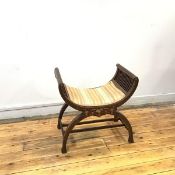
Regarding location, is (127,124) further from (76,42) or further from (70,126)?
(76,42)

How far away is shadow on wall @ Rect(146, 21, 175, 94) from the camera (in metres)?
2.92

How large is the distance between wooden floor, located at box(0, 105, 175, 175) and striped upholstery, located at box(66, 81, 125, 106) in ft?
1.35

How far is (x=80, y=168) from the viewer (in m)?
1.98

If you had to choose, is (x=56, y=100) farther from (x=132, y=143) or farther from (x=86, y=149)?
(x=132, y=143)

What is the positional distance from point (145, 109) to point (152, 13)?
1084mm

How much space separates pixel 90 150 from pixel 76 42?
1.14 metres

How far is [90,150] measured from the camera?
7.26 ft

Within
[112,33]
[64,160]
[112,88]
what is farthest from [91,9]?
[64,160]

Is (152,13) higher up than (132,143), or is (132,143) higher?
(152,13)

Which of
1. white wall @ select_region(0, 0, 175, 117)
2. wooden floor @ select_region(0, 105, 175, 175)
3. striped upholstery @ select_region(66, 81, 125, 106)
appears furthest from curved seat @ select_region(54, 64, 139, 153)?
white wall @ select_region(0, 0, 175, 117)

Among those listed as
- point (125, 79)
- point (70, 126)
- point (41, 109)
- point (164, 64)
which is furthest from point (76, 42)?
point (164, 64)

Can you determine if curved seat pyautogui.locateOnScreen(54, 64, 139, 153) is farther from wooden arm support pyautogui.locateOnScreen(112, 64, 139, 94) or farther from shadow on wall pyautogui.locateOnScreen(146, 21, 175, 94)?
shadow on wall pyautogui.locateOnScreen(146, 21, 175, 94)

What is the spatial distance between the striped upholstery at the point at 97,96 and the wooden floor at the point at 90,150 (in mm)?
413

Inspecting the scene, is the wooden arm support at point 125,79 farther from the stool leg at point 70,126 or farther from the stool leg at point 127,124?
the stool leg at point 70,126
